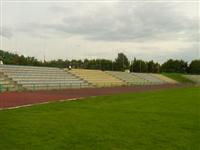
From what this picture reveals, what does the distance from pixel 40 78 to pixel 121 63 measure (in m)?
79.9

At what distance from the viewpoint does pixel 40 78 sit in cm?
3984

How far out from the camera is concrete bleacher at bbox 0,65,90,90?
115ft

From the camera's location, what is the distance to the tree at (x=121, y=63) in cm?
11193

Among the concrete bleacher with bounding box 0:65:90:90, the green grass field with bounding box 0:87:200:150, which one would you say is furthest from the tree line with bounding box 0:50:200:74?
the green grass field with bounding box 0:87:200:150

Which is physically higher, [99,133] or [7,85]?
[99,133]

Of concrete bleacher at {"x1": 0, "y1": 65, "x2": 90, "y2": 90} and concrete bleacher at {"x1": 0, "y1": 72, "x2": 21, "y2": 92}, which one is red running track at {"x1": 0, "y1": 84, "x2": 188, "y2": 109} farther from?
concrete bleacher at {"x1": 0, "y1": 65, "x2": 90, "y2": 90}

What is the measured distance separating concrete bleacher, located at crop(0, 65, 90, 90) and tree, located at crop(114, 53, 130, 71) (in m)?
63.7

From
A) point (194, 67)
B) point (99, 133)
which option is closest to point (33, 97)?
point (99, 133)

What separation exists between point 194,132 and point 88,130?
8.60ft

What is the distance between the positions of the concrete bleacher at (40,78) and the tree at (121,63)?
6365 cm

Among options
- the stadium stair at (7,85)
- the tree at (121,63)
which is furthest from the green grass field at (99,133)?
the tree at (121,63)

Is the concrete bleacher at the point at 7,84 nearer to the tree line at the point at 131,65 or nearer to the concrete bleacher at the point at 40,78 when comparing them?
the concrete bleacher at the point at 40,78

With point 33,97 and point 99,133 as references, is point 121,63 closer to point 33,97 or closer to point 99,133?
point 33,97

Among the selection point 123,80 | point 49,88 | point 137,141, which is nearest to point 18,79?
point 49,88
